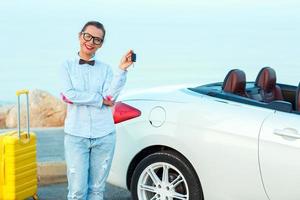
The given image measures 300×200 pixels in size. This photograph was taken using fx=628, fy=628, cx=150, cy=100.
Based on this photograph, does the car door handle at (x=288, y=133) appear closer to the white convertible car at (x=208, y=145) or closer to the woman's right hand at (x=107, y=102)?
the white convertible car at (x=208, y=145)

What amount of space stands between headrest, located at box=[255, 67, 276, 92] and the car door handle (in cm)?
168

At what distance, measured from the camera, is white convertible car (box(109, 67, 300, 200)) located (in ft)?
15.3

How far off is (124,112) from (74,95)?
1.17 metres

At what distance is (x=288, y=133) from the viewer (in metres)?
4.61

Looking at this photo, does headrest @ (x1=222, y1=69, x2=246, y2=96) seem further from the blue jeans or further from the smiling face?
the smiling face

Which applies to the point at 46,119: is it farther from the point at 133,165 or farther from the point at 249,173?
the point at 249,173

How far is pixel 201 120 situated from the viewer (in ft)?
16.3

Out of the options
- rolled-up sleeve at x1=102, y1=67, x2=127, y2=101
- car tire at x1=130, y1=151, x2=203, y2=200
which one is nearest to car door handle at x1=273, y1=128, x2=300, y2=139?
car tire at x1=130, y1=151, x2=203, y2=200

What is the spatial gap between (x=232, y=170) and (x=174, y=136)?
1.83 feet

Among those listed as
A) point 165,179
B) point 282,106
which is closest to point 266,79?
point 282,106

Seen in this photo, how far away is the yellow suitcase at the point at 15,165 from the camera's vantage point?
5512 millimetres

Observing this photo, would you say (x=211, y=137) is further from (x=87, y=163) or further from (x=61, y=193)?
(x=61, y=193)

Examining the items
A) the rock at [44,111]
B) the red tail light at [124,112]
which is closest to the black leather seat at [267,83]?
the red tail light at [124,112]

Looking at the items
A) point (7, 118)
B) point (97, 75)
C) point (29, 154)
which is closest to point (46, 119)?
point (7, 118)
